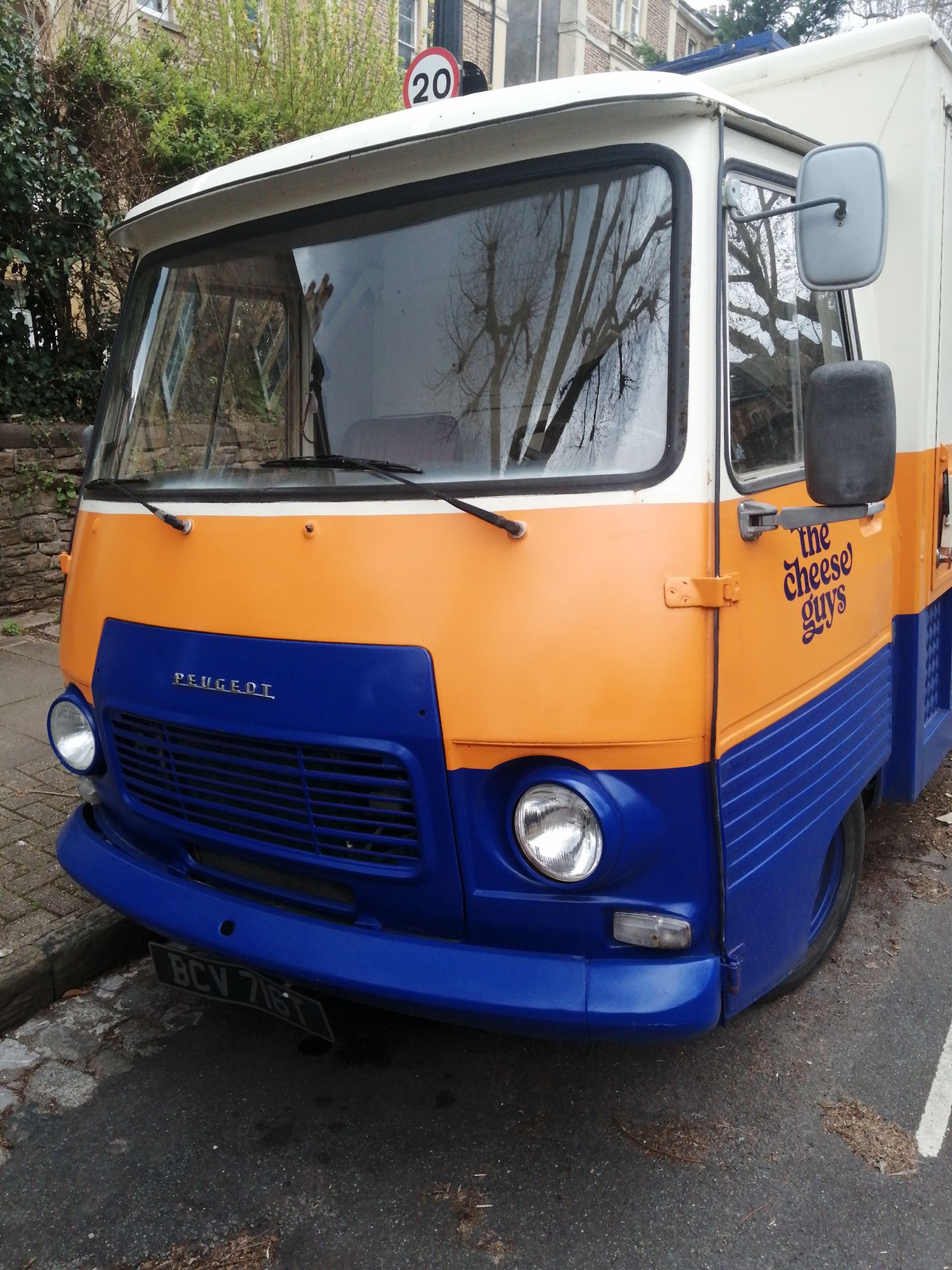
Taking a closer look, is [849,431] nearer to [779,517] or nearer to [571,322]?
[779,517]

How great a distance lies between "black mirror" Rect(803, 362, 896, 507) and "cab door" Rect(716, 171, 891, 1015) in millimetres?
172

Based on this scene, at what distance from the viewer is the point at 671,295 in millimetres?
2277

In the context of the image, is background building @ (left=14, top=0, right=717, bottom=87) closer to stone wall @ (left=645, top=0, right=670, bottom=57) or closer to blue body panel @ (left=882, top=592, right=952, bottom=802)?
stone wall @ (left=645, top=0, right=670, bottom=57)

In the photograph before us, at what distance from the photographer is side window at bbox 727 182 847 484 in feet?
7.98

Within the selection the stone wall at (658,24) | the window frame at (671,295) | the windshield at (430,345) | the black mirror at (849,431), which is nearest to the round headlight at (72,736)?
the windshield at (430,345)

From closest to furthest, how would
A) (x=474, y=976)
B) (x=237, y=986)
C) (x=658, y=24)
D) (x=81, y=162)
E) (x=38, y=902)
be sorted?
(x=474, y=976) < (x=237, y=986) < (x=38, y=902) < (x=81, y=162) < (x=658, y=24)

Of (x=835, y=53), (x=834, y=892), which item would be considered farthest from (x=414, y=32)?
(x=834, y=892)

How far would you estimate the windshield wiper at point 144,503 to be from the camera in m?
2.68

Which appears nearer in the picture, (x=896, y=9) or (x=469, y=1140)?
(x=469, y=1140)

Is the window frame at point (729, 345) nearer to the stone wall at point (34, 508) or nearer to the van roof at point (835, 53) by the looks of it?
the van roof at point (835, 53)

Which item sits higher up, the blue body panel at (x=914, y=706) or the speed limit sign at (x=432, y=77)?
the speed limit sign at (x=432, y=77)

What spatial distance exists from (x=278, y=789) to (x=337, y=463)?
829 millimetres

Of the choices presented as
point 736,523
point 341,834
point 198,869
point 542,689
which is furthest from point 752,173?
point 198,869

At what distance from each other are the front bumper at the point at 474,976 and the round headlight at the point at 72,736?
2.05 feet
